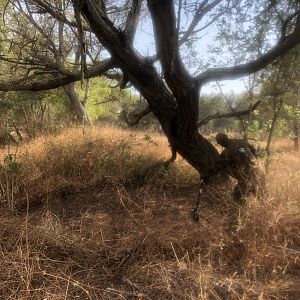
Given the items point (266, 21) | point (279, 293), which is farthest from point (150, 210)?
point (266, 21)

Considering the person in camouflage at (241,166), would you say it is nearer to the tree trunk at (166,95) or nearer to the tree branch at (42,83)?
the tree trunk at (166,95)

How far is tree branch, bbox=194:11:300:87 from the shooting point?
458 cm

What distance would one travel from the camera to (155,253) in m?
3.44

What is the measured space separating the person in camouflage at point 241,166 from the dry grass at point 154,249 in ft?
0.75

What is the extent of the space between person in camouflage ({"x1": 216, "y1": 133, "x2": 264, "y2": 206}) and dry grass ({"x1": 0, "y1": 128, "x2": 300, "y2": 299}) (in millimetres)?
229

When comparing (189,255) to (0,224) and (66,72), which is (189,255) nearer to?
(0,224)

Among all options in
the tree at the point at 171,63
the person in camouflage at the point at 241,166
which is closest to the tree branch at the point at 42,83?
the tree at the point at 171,63

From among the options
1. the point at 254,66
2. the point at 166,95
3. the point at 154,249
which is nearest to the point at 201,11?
the point at 254,66

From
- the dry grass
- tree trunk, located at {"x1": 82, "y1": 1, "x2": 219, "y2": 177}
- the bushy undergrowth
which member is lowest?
Answer: the dry grass

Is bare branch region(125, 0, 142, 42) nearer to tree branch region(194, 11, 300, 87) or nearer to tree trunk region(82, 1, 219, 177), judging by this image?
tree trunk region(82, 1, 219, 177)

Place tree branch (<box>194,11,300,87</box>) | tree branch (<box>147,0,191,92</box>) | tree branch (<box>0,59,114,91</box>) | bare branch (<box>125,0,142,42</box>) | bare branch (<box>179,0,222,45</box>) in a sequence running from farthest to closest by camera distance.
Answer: tree branch (<box>0,59,114,91</box>) → bare branch (<box>179,0,222,45</box>) → bare branch (<box>125,0,142,42</box>) → tree branch (<box>194,11,300,87</box>) → tree branch (<box>147,0,191,92</box>)

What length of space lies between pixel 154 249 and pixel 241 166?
187cm

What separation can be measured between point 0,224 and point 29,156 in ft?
8.75

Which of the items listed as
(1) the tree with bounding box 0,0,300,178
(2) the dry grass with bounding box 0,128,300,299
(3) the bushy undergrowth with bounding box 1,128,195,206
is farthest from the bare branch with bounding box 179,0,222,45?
(2) the dry grass with bounding box 0,128,300,299
